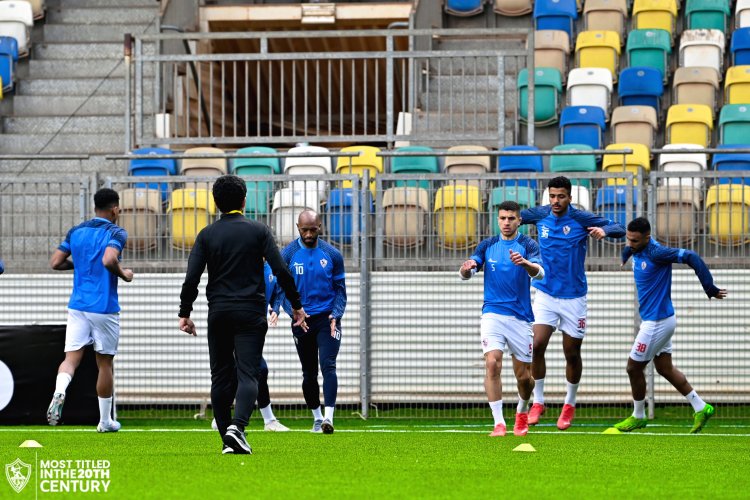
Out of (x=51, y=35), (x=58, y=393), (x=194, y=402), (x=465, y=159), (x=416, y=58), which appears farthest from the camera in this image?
(x=51, y=35)

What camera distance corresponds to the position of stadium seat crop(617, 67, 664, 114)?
20.5 meters

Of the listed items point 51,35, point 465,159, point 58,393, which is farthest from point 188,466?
point 51,35

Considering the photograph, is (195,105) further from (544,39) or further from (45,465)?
(45,465)

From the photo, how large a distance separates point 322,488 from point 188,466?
5.04ft

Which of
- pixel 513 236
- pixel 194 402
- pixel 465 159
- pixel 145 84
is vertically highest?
pixel 145 84

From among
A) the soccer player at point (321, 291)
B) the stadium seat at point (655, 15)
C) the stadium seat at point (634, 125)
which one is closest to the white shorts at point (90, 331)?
the soccer player at point (321, 291)

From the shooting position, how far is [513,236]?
12.1 meters

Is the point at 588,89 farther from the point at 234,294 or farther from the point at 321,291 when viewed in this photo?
the point at 234,294

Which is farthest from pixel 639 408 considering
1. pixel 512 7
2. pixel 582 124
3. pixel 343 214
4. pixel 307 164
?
pixel 512 7

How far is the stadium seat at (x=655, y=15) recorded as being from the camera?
22.2m

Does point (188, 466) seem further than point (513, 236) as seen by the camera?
No

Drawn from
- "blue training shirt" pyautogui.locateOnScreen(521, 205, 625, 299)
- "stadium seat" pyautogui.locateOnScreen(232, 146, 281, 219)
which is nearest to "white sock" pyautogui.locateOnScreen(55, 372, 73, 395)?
"stadium seat" pyautogui.locateOnScreen(232, 146, 281, 219)

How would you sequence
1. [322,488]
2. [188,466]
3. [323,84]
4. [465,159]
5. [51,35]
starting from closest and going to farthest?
1. [322,488]
2. [188,466]
3. [465,159]
4. [51,35]
5. [323,84]

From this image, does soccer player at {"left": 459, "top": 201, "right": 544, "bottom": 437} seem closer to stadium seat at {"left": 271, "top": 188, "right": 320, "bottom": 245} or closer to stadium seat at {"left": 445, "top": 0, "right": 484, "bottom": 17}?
stadium seat at {"left": 271, "top": 188, "right": 320, "bottom": 245}
